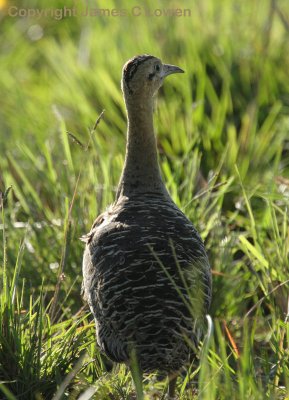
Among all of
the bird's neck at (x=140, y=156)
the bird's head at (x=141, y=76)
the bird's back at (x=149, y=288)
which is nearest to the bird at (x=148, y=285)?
the bird's back at (x=149, y=288)

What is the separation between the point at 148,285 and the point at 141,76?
3.74 ft

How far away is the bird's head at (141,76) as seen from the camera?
15.1 ft

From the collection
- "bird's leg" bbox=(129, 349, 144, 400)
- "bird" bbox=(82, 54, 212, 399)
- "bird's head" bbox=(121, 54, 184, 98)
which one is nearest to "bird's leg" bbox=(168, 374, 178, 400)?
"bird" bbox=(82, 54, 212, 399)

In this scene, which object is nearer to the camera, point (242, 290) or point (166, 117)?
point (242, 290)

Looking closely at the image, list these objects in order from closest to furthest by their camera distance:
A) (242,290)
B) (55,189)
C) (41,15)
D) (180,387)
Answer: (180,387)
(242,290)
(55,189)
(41,15)

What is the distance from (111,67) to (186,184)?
2059 mm

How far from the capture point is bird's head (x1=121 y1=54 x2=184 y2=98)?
4609 mm

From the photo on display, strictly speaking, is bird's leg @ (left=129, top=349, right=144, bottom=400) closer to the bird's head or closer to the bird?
the bird

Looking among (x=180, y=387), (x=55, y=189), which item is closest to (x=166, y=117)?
(x=55, y=189)

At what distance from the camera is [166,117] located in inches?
252

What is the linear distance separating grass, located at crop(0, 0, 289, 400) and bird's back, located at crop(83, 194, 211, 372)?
0.14m

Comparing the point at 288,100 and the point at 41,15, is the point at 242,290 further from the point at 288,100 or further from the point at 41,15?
the point at 41,15

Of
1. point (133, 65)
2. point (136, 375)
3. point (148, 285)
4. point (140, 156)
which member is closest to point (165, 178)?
point (140, 156)

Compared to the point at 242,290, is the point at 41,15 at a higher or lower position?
higher
